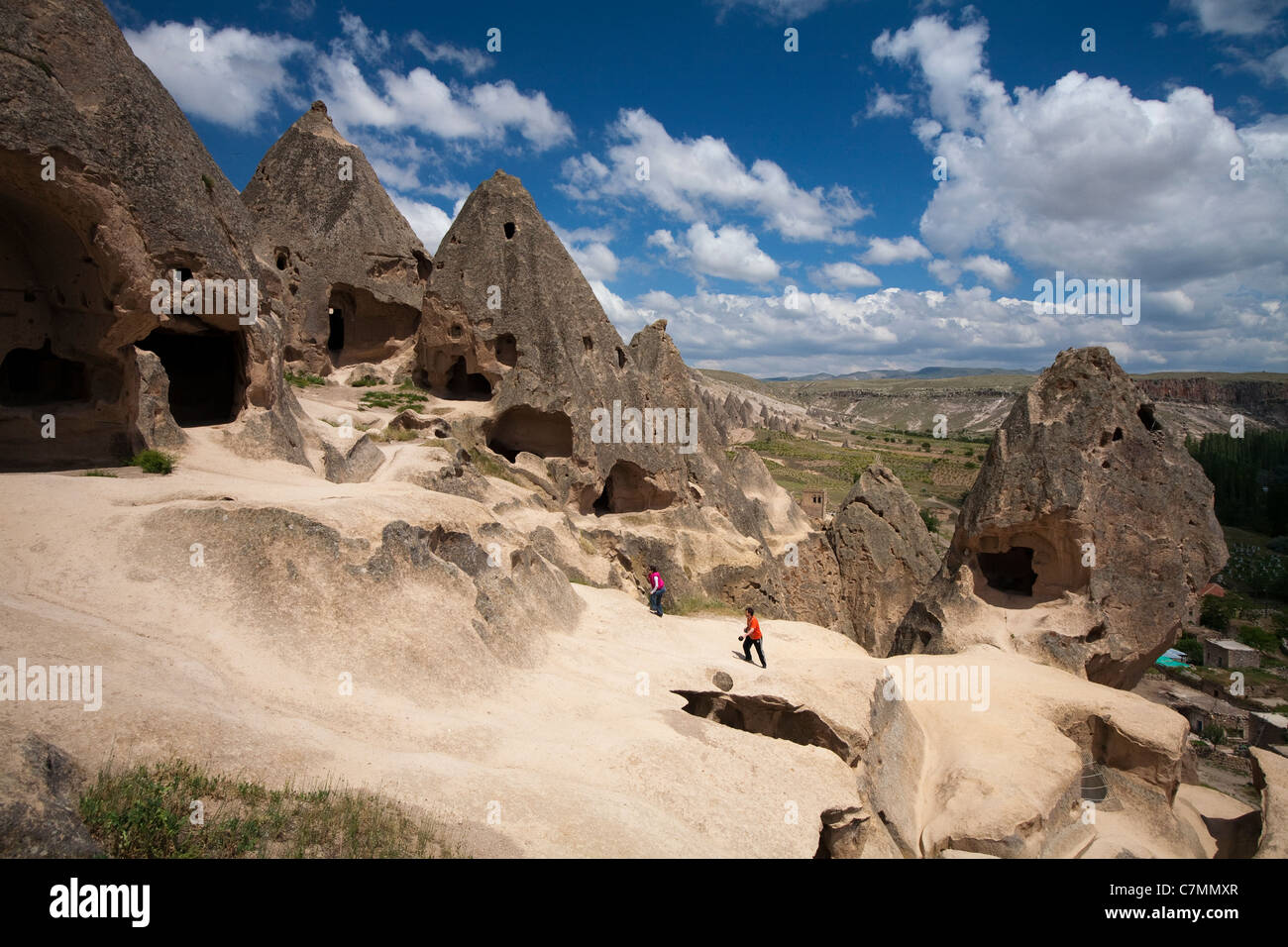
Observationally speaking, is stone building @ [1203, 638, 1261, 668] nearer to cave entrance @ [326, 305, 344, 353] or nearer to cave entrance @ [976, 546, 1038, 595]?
cave entrance @ [976, 546, 1038, 595]

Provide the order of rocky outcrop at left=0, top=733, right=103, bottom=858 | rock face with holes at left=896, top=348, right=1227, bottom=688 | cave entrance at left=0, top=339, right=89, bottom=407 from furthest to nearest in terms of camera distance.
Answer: rock face with holes at left=896, top=348, right=1227, bottom=688, cave entrance at left=0, top=339, right=89, bottom=407, rocky outcrop at left=0, top=733, right=103, bottom=858

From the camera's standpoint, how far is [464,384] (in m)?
19.7

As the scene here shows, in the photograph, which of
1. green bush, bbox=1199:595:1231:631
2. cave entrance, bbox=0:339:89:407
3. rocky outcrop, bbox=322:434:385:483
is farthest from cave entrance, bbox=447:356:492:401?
green bush, bbox=1199:595:1231:631

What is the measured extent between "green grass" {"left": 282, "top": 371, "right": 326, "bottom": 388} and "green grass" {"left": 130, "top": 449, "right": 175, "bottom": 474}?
9.69 meters

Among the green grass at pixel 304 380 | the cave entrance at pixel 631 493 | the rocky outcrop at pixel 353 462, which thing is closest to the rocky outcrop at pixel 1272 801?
the cave entrance at pixel 631 493

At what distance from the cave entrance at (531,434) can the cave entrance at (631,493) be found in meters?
1.51

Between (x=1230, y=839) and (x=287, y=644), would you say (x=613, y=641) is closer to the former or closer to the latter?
(x=287, y=644)

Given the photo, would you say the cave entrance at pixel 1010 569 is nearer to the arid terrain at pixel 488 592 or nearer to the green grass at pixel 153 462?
the arid terrain at pixel 488 592

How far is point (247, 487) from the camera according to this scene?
319 inches

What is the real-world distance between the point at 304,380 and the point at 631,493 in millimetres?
8931

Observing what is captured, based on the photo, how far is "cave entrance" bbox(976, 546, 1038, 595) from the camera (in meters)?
14.4

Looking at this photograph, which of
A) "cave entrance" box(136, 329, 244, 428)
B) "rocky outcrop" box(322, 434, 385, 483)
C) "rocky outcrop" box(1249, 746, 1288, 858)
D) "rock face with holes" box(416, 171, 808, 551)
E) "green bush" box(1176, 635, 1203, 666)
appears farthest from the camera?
"green bush" box(1176, 635, 1203, 666)

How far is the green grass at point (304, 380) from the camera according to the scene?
18312 mm

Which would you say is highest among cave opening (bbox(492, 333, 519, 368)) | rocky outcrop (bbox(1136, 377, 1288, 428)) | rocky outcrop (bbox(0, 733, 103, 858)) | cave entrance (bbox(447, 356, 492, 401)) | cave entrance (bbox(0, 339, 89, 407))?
rocky outcrop (bbox(1136, 377, 1288, 428))
